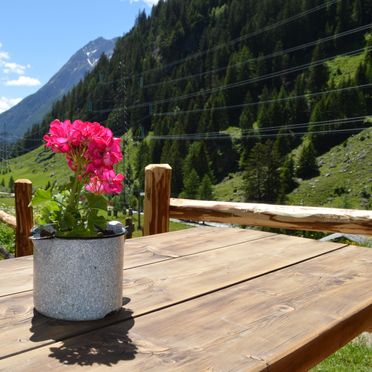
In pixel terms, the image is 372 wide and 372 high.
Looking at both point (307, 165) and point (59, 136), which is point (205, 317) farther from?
point (307, 165)

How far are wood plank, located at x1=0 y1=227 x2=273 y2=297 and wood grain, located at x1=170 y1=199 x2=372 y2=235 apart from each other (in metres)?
0.62

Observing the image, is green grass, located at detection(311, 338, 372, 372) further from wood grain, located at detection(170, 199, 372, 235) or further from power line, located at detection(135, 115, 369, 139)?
power line, located at detection(135, 115, 369, 139)

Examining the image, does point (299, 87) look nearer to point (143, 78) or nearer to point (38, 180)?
point (143, 78)

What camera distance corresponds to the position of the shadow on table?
1038 millimetres

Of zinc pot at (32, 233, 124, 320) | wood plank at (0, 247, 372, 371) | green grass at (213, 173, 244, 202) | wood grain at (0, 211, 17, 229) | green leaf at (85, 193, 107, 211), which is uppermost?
green leaf at (85, 193, 107, 211)

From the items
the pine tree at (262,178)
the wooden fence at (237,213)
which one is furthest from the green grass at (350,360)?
the pine tree at (262,178)

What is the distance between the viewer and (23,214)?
4613 mm

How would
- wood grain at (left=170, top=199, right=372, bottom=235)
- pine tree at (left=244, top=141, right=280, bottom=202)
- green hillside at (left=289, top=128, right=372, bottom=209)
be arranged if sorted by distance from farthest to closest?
pine tree at (left=244, top=141, right=280, bottom=202)
green hillside at (left=289, top=128, right=372, bottom=209)
wood grain at (left=170, top=199, right=372, bottom=235)

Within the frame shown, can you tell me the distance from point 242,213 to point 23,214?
92.7 inches

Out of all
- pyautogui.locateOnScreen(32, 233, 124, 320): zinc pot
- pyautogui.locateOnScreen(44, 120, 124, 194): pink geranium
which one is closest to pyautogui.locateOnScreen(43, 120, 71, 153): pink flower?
pyautogui.locateOnScreen(44, 120, 124, 194): pink geranium

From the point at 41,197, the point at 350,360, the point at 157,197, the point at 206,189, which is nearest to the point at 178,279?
the point at 41,197

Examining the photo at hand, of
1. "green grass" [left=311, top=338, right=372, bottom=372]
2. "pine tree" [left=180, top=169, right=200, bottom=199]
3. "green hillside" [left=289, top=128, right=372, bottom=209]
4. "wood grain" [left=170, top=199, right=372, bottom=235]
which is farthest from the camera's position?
"pine tree" [left=180, top=169, right=200, bottom=199]

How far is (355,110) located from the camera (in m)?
71.1

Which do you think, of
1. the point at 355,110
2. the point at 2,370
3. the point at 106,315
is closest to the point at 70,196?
the point at 106,315
